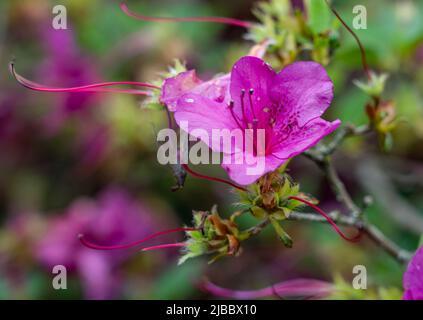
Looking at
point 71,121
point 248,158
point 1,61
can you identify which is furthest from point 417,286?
point 1,61

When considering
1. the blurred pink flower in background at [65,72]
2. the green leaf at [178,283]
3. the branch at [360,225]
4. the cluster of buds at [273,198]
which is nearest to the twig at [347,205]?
the branch at [360,225]

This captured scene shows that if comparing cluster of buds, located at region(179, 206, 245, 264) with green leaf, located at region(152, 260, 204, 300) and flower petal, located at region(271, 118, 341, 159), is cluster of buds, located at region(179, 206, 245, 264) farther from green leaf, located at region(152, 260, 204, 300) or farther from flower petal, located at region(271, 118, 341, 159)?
green leaf, located at region(152, 260, 204, 300)

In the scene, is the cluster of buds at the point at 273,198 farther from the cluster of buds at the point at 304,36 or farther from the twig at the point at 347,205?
the cluster of buds at the point at 304,36

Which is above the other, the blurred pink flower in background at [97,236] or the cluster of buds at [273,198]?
the blurred pink flower in background at [97,236]

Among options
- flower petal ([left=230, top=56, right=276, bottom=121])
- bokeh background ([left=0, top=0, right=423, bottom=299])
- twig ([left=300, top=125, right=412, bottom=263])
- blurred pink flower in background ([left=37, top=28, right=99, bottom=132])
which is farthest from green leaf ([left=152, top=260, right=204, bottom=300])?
flower petal ([left=230, top=56, right=276, bottom=121])

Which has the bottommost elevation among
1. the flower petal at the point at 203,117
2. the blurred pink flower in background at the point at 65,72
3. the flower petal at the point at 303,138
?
the flower petal at the point at 303,138

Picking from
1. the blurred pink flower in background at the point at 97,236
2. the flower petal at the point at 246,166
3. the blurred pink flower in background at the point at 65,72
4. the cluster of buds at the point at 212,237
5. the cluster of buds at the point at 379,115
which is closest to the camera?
the flower petal at the point at 246,166
